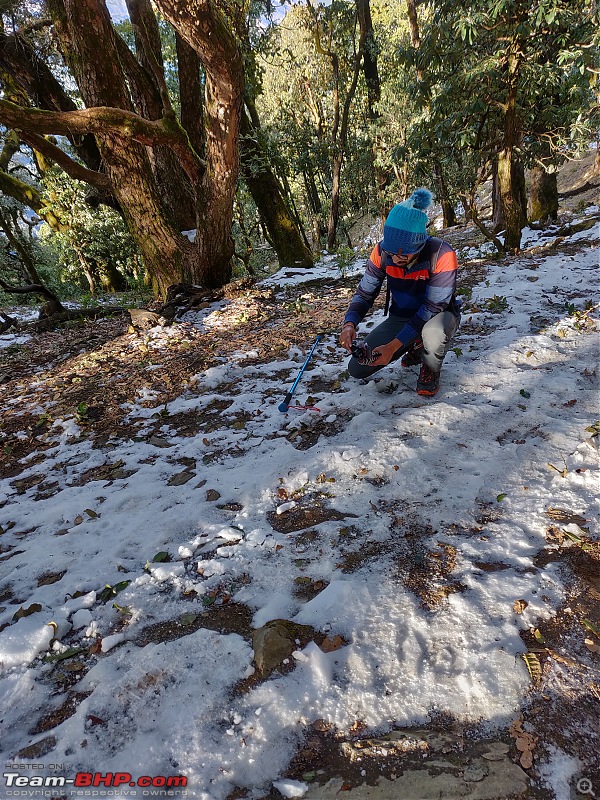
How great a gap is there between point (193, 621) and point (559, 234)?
34.8 ft

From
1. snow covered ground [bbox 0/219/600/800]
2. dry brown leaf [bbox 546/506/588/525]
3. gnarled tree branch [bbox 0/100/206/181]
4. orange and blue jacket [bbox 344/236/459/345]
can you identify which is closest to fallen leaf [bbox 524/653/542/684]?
snow covered ground [bbox 0/219/600/800]

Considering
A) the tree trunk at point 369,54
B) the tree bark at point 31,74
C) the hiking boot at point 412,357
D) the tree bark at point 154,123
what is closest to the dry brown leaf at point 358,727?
the hiking boot at point 412,357

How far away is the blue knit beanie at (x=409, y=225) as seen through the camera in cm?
338

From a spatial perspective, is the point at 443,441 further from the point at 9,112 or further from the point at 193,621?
the point at 9,112

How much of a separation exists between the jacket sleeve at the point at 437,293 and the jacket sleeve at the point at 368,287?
45cm

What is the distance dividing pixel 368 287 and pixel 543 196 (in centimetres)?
933

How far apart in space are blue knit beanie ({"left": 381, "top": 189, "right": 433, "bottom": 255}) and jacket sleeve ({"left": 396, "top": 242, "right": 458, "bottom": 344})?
27 centimetres

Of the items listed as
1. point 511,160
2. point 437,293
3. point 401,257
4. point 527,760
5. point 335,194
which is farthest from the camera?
point 335,194

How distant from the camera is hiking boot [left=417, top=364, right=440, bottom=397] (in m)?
3.81

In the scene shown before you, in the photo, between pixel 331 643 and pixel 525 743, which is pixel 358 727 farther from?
pixel 525 743

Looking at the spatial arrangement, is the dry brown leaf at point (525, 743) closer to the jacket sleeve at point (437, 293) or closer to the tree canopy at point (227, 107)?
the jacket sleeve at point (437, 293)

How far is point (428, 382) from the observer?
151 inches

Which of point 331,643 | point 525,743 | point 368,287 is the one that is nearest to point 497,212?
point 368,287

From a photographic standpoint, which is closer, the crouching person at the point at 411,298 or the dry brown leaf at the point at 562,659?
the dry brown leaf at the point at 562,659
